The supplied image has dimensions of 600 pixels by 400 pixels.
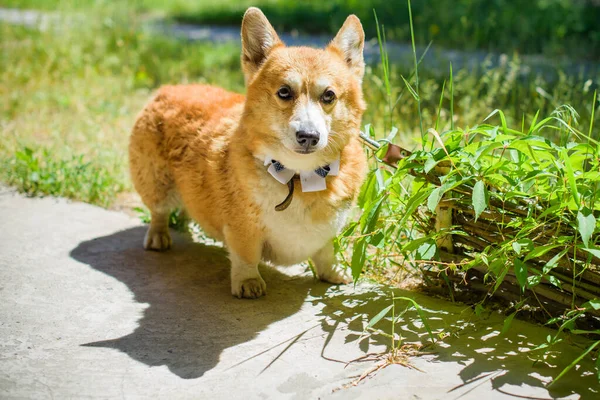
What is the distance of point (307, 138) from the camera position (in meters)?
2.71

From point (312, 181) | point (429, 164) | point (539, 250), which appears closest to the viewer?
point (539, 250)

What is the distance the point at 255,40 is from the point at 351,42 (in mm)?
477

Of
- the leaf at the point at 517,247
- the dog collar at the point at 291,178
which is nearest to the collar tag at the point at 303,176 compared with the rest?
the dog collar at the point at 291,178

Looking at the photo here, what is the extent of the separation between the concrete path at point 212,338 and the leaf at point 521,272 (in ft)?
1.00

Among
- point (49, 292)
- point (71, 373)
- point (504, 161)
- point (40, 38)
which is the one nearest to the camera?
point (71, 373)

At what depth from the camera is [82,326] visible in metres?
2.76

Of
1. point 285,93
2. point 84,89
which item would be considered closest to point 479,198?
point 285,93

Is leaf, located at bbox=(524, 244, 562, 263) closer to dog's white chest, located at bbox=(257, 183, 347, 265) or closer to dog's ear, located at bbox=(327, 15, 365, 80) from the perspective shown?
dog's white chest, located at bbox=(257, 183, 347, 265)

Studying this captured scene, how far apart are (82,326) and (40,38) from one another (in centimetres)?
610

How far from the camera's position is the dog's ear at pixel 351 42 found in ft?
10.1

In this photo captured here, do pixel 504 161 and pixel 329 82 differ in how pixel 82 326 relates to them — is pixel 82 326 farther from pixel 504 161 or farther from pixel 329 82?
pixel 504 161

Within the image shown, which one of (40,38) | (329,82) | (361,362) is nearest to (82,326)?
(361,362)

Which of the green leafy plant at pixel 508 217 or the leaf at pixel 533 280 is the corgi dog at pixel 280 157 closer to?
the green leafy plant at pixel 508 217

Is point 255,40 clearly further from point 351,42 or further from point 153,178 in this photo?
point 153,178
